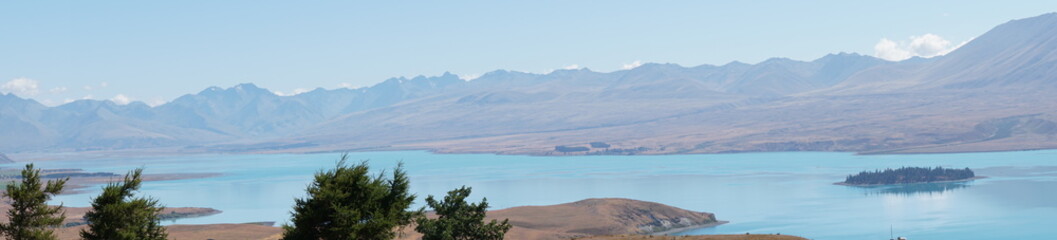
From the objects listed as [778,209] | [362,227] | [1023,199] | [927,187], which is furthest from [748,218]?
[362,227]

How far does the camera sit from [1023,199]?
503 ft

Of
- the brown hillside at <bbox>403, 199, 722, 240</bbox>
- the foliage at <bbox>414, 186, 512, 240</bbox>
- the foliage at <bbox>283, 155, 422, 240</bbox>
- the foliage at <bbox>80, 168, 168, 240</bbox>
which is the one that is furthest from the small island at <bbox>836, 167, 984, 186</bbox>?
the foliage at <bbox>80, 168, 168, 240</bbox>

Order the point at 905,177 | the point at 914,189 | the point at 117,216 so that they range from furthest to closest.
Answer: the point at 905,177, the point at 914,189, the point at 117,216

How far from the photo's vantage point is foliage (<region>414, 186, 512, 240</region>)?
130ft

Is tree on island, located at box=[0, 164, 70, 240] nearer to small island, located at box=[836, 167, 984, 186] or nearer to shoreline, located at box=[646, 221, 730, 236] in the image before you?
shoreline, located at box=[646, 221, 730, 236]

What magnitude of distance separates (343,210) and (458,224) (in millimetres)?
9793

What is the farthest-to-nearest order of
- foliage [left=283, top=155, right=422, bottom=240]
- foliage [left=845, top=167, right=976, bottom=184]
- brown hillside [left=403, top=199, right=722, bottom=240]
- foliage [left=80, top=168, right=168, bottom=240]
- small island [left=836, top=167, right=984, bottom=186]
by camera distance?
foliage [left=845, top=167, right=976, bottom=184], small island [left=836, top=167, right=984, bottom=186], brown hillside [left=403, top=199, right=722, bottom=240], foliage [left=80, top=168, right=168, bottom=240], foliage [left=283, top=155, right=422, bottom=240]

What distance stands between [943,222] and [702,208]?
107ft

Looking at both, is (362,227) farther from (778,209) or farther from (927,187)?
(927,187)

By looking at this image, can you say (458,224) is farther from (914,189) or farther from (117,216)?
(914,189)

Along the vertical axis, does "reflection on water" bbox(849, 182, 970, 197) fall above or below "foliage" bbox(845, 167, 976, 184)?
below

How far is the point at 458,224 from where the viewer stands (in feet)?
133

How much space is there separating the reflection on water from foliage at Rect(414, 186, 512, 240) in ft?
459

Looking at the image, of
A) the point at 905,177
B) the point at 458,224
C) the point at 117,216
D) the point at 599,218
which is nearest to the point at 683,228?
the point at 599,218
